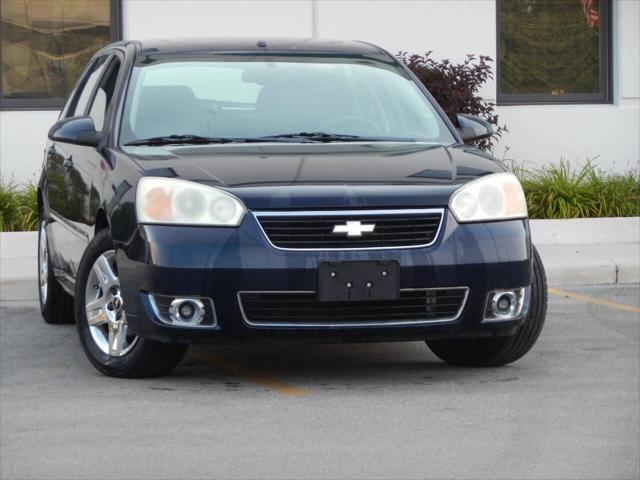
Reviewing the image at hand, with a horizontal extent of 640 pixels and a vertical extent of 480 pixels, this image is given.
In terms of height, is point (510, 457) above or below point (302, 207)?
below

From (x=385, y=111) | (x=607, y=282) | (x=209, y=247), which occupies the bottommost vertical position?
(x=607, y=282)

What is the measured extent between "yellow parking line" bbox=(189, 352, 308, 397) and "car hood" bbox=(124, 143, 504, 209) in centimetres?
88

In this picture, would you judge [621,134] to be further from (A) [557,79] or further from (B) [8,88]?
(B) [8,88]

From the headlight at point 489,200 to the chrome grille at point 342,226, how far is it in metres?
0.16

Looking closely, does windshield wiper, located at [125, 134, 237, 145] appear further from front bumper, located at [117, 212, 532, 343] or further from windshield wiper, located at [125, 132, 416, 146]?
front bumper, located at [117, 212, 532, 343]

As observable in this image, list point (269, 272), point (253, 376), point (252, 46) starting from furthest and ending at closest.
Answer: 1. point (252, 46)
2. point (253, 376)
3. point (269, 272)

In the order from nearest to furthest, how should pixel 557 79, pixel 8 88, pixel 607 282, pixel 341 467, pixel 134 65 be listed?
pixel 341 467 < pixel 134 65 < pixel 607 282 < pixel 8 88 < pixel 557 79

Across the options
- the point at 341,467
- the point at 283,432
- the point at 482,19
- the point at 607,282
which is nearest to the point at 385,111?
the point at 283,432

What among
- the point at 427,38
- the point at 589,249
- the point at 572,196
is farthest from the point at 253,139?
the point at 427,38

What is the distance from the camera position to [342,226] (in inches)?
270

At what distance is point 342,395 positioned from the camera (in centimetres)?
699

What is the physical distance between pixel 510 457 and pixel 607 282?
6019 mm

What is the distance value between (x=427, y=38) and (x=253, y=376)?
830 centimetres

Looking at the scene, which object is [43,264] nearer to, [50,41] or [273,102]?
[273,102]
